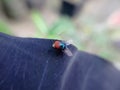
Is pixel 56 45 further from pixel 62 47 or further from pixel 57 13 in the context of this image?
pixel 57 13

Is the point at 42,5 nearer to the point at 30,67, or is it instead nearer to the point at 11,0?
the point at 11,0

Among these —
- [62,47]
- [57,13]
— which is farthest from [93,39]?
[57,13]

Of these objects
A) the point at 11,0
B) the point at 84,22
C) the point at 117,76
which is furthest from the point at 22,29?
the point at 117,76

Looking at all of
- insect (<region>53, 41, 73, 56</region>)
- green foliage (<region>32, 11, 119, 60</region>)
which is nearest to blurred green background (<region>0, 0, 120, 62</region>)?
green foliage (<region>32, 11, 119, 60</region>)

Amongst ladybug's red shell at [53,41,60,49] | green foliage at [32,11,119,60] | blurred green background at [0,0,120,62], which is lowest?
ladybug's red shell at [53,41,60,49]

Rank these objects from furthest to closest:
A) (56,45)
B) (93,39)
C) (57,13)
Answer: (57,13) → (93,39) → (56,45)

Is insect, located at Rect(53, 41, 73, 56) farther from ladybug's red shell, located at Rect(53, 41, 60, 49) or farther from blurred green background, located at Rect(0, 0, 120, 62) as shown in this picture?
blurred green background, located at Rect(0, 0, 120, 62)

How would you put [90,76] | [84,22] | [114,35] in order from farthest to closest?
[84,22]
[114,35]
[90,76]

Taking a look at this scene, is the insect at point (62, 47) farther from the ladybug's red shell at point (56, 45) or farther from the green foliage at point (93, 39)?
the green foliage at point (93, 39)

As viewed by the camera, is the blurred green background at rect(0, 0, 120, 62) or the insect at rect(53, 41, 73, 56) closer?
the insect at rect(53, 41, 73, 56)

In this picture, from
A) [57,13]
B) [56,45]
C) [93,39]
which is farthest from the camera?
[57,13]

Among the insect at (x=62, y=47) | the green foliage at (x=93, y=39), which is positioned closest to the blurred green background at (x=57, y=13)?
the green foliage at (x=93, y=39)
